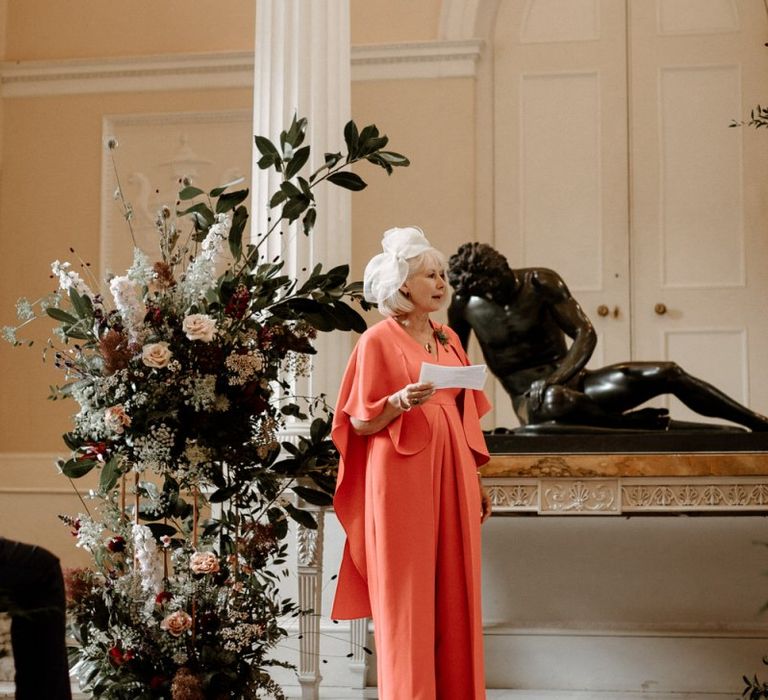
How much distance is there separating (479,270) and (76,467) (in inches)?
70.2

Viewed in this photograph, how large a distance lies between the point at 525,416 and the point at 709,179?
264 centimetres

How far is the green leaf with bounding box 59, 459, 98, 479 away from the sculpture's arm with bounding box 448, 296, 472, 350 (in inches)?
66.4

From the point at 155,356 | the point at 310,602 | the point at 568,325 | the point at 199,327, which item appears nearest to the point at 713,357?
the point at 568,325

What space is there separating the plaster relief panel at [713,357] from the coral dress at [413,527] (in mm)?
3337

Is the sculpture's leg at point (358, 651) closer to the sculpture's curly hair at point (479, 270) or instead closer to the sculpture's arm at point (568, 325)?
the sculpture's arm at point (568, 325)

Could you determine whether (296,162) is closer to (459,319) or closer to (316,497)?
(316,497)

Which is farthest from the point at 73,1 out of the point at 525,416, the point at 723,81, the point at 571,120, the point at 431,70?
the point at 525,416

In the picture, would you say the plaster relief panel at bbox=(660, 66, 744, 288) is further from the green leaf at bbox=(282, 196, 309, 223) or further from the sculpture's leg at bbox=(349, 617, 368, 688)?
the green leaf at bbox=(282, 196, 309, 223)

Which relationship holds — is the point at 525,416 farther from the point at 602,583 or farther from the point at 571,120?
the point at 571,120

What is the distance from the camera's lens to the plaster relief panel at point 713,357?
6352mm

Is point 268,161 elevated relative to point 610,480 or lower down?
elevated

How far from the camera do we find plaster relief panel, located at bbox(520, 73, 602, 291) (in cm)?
659

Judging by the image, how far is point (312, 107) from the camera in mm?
4668

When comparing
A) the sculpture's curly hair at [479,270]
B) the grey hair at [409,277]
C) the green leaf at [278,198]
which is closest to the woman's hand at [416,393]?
the grey hair at [409,277]
